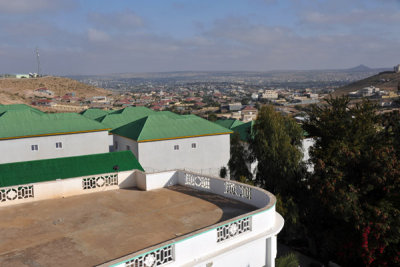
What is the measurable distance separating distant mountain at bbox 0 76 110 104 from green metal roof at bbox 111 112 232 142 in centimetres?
7870

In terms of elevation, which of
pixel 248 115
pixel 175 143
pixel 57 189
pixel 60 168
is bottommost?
pixel 248 115

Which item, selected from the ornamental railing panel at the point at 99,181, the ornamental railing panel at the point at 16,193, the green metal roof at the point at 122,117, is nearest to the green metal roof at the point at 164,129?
the green metal roof at the point at 122,117

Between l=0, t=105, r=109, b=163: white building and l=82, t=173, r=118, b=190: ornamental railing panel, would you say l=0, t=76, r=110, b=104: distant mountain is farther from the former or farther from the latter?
l=82, t=173, r=118, b=190: ornamental railing panel

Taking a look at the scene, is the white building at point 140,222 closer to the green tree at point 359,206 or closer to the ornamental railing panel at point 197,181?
the ornamental railing panel at point 197,181

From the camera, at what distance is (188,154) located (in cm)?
2872

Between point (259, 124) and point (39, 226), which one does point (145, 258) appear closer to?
point (39, 226)

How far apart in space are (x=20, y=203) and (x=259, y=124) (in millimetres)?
17546

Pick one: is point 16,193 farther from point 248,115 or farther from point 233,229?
point 248,115

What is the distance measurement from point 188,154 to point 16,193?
18.1m

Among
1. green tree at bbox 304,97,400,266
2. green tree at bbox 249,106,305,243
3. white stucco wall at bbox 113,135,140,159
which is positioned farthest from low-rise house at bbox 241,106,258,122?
green tree at bbox 304,97,400,266

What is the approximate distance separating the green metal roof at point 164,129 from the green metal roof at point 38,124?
8.17ft

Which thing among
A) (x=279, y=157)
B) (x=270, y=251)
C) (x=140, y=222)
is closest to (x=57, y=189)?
(x=140, y=222)

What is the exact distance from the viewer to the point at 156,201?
11.2 m

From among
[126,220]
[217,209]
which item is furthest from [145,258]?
[217,209]
